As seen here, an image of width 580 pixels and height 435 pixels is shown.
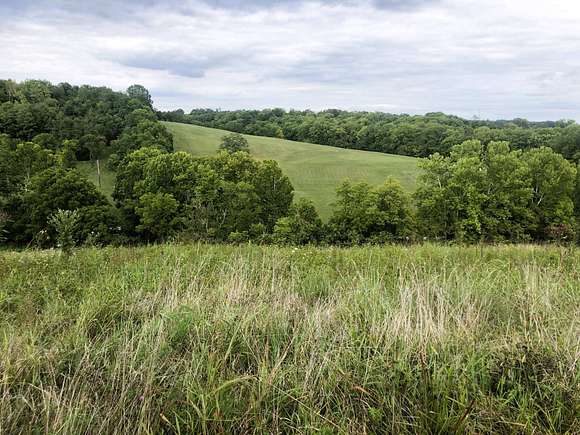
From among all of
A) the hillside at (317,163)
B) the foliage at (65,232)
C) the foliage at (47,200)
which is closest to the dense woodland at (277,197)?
the foliage at (47,200)

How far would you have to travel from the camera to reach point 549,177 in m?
44.0

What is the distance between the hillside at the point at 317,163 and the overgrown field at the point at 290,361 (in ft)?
152

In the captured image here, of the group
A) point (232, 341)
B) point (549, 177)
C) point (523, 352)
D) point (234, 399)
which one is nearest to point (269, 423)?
point (234, 399)

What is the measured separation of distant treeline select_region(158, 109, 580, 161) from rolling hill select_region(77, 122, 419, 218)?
54.0 ft

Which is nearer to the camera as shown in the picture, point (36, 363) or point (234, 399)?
point (234, 399)

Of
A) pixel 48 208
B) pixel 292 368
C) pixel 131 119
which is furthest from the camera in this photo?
pixel 131 119

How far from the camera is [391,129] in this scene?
9956 centimetres

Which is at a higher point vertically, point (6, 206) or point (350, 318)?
point (350, 318)

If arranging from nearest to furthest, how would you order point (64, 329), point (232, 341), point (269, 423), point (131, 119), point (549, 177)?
point (269, 423) < point (232, 341) < point (64, 329) < point (549, 177) < point (131, 119)

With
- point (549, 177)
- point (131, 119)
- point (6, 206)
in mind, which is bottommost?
point (6, 206)

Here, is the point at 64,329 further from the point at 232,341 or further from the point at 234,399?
the point at 234,399

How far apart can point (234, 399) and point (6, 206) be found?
47.5m

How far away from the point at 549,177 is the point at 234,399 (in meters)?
50.6

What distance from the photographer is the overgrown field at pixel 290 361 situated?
251 centimetres
